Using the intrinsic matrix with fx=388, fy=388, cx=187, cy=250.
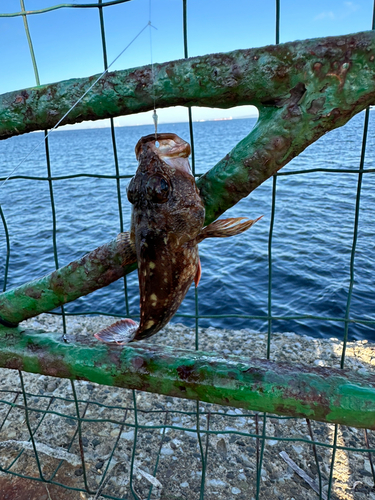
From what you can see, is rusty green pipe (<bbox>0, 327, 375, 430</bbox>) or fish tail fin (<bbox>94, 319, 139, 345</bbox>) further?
fish tail fin (<bbox>94, 319, 139, 345</bbox>)

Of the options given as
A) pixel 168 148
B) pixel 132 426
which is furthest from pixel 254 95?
pixel 132 426

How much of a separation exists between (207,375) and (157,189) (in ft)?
2.82

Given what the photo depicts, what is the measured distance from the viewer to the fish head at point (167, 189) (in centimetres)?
166

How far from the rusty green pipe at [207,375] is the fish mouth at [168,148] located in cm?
90

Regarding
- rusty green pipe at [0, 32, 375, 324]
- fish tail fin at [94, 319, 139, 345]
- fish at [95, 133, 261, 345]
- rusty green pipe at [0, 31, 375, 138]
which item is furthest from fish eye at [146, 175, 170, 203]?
fish tail fin at [94, 319, 139, 345]

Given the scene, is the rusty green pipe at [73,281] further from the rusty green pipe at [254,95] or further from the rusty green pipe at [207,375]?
the rusty green pipe at [254,95]

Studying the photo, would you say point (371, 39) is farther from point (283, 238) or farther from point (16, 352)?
point (283, 238)

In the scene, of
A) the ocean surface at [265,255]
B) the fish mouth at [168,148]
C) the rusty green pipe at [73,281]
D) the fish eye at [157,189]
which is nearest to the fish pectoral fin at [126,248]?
the rusty green pipe at [73,281]

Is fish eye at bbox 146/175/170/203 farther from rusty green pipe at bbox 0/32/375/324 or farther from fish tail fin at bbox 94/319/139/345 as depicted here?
fish tail fin at bbox 94/319/139/345

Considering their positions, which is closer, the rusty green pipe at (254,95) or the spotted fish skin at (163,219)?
the rusty green pipe at (254,95)

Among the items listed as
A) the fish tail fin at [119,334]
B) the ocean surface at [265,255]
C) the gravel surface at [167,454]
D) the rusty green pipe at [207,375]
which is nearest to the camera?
the rusty green pipe at [207,375]

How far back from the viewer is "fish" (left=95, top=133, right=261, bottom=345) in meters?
1.66

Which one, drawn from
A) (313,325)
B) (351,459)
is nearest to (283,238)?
(313,325)

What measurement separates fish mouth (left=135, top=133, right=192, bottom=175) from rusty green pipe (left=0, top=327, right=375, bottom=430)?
2.95ft
